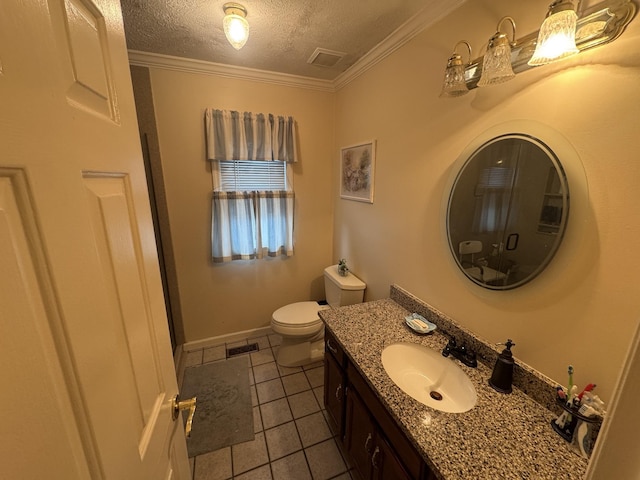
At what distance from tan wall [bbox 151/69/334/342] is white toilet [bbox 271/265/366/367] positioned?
1.34ft

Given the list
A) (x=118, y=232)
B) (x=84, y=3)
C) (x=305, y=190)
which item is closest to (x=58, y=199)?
(x=118, y=232)

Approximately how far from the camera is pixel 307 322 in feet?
6.72

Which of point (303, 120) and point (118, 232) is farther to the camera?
point (303, 120)

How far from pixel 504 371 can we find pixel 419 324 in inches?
17.0

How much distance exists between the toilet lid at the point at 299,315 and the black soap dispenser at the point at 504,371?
1.30m

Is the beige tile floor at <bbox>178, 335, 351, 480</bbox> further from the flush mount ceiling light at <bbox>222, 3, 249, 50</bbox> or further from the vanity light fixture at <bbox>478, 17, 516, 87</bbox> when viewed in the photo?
the flush mount ceiling light at <bbox>222, 3, 249, 50</bbox>

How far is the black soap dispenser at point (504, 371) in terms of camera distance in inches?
39.0

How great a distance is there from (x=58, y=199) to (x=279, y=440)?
180 centimetres

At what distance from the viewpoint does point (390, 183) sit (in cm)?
172

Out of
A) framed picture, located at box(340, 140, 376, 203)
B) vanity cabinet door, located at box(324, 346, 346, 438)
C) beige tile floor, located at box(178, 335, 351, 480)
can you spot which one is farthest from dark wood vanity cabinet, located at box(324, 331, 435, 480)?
framed picture, located at box(340, 140, 376, 203)

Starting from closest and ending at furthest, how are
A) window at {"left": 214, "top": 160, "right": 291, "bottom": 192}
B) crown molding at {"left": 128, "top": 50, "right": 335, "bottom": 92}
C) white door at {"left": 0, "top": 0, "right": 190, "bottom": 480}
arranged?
white door at {"left": 0, "top": 0, "right": 190, "bottom": 480} → crown molding at {"left": 128, "top": 50, "right": 335, "bottom": 92} → window at {"left": 214, "top": 160, "right": 291, "bottom": 192}

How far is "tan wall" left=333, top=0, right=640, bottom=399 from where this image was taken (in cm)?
76

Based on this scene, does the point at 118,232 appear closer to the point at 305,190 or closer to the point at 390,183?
the point at 390,183

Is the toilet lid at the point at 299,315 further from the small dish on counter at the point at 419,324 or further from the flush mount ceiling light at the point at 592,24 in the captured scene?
the flush mount ceiling light at the point at 592,24
